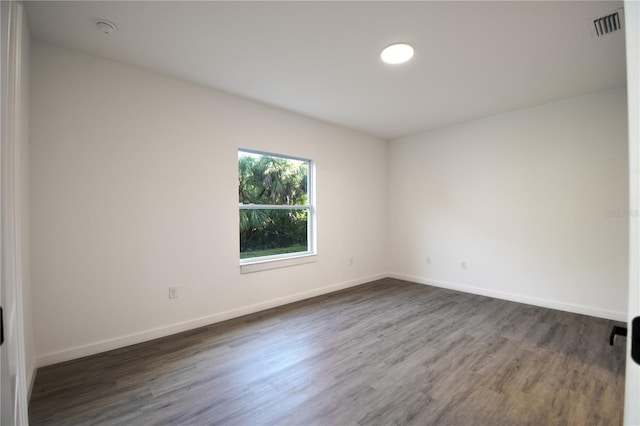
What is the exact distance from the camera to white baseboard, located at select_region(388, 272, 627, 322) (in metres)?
3.28

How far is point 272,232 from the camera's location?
12.8 ft

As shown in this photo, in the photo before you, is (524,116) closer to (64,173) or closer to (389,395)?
(389,395)

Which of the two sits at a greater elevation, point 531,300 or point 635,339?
point 635,339

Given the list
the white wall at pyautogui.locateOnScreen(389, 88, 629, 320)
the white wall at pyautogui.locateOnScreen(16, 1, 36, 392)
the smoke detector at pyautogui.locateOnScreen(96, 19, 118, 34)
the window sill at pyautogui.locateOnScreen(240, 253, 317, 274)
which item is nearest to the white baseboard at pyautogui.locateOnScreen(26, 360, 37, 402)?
the white wall at pyautogui.locateOnScreen(16, 1, 36, 392)

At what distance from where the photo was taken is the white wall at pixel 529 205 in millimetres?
3279

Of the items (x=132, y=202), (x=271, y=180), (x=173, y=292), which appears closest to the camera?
(x=132, y=202)

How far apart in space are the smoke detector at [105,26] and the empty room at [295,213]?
1 centimetres

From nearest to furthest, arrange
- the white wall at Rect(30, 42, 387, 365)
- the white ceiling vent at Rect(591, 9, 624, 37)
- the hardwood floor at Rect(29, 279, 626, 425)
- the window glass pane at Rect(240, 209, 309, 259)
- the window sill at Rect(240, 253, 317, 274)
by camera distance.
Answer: the hardwood floor at Rect(29, 279, 626, 425)
the white ceiling vent at Rect(591, 9, 624, 37)
the white wall at Rect(30, 42, 387, 365)
the window sill at Rect(240, 253, 317, 274)
the window glass pane at Rect(240, 209, 309, 259)

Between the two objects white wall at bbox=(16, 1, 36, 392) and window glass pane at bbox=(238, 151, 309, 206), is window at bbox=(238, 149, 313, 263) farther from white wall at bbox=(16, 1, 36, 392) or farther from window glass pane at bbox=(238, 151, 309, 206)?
white wall at bbox=(16, 1, 36, 392)

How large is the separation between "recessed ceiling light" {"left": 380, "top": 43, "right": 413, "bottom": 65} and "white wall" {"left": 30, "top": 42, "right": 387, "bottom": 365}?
1705 millimetres

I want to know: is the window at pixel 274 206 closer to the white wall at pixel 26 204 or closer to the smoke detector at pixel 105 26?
the smoke detector at pixel 105 26

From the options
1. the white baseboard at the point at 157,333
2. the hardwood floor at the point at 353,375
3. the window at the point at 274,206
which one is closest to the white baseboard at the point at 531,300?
the hardwood floor at the point at 353,375

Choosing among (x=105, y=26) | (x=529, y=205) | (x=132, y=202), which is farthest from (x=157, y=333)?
(x=529, y=205)

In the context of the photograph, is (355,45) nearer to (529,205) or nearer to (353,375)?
(353,375)
